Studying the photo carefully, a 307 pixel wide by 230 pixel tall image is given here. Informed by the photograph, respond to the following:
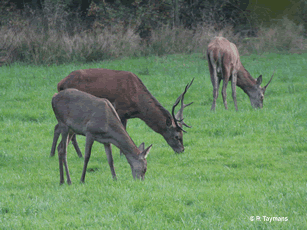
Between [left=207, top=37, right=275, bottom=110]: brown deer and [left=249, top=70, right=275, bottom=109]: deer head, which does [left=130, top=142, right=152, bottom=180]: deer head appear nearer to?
[left=207, top=37, right=275, bottom=110]: brown deer

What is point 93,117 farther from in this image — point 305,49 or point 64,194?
point 305,49

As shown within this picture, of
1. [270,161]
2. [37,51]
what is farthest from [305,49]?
[270,161]

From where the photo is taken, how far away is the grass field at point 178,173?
16.5 feet

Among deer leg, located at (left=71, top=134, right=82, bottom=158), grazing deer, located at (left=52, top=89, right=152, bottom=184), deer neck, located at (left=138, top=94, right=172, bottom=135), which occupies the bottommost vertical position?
deer leg, located at (left=71, top=134, right=82, bottom=158)

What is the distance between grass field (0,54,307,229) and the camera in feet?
16.5

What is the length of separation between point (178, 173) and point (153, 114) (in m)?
1.76

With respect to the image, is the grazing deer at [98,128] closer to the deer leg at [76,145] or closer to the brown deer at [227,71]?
the deer leg at [76,145]

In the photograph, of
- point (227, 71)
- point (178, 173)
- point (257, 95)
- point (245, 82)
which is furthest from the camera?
point (245, 82)

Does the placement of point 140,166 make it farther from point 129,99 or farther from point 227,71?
point 227,71

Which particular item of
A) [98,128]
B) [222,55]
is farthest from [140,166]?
[222,55]

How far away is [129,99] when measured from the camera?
876 cm

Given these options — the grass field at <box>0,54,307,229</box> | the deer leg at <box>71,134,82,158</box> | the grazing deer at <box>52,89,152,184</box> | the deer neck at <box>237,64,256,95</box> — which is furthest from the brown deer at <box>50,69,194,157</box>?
the deer neck at <box>237,64,256,95</box>

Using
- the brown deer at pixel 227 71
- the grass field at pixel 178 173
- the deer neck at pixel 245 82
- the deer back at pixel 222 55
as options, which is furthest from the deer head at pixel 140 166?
the deer neck at pixel 245 82

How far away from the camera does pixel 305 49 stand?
23844 millimetres
